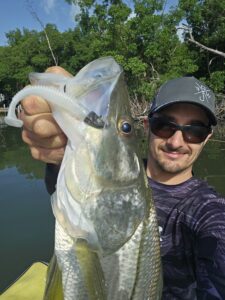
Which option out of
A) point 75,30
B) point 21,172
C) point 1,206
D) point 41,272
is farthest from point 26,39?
point 41,272

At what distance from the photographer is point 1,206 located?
9.31 m

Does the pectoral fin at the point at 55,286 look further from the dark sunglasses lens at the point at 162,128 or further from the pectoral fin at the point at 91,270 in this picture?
Answer: the dark sunglasses lens at the point at 162,128

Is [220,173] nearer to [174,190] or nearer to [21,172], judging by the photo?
[21,172]

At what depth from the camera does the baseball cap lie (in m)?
2.80

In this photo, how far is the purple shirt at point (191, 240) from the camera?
83.0 inches

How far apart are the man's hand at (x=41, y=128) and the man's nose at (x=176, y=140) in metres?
1.19

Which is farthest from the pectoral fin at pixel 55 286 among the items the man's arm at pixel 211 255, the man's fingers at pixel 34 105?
the man's arm at pixel 211 255

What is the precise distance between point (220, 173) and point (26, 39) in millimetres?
44266

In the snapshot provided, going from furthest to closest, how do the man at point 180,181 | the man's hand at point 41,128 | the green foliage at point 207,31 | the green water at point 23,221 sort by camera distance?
the green foliage at point 207,31
the green water at point 23,221
the man at point 180,181
the man's hand at point 41,128

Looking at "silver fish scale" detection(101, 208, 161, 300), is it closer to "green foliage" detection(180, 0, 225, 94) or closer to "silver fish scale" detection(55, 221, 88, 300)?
"silver fish scale" detection(55, 221, 88, 300)

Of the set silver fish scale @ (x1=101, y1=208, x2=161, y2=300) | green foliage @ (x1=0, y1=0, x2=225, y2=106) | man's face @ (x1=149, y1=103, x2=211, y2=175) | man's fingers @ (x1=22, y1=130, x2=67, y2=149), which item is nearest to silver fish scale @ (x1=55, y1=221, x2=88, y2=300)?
silver fish scale @ (x1=101, y1=208, x2=161, y2=300)

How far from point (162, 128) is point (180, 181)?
40 centimetres

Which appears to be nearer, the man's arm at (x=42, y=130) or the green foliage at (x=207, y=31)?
the man's arm at (x=42, y=130)

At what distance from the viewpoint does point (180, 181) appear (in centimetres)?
283
